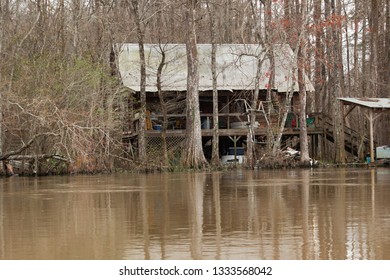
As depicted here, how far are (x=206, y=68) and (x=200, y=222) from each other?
2812cm

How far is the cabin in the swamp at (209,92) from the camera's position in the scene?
3828 cm

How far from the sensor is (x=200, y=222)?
1337 centimetres

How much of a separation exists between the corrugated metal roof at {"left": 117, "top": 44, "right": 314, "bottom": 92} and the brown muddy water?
16.8 meters

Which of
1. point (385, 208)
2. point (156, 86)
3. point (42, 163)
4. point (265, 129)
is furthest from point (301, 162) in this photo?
point (385, 208)

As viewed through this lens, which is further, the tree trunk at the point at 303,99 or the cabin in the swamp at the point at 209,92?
the cabin in the swamp at the point at 209,92

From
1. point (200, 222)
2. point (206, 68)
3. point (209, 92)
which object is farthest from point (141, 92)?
point (200, 222)

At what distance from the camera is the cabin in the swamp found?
38281mm

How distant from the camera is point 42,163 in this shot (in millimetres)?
31812

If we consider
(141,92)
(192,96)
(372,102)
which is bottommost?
(372,102)

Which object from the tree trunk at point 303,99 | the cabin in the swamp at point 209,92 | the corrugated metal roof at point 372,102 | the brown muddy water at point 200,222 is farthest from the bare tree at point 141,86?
the brown muddy water at point 200,222

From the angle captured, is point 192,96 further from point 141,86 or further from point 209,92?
point 209,92

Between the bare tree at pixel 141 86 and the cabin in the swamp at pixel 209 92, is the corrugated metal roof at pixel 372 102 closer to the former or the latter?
the cabin in the swamp at pixel 209 92

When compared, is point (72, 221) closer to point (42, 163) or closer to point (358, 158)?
point (42, 163)
